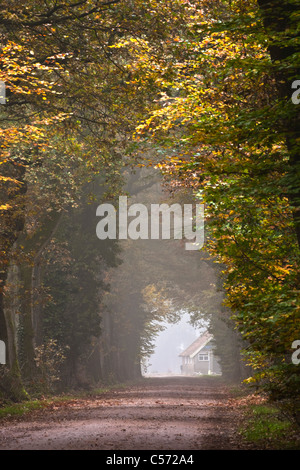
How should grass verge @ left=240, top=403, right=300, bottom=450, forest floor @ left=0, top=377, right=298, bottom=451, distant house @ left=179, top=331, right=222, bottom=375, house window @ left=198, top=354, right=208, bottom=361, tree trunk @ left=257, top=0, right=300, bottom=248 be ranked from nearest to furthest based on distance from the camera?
tree trunk @ left=257, top=0, right=300, bottom=248 < grass verge @ left=240, top=403, right=300, bottom=450 < forest floor @ left=0, top=377, right=298, bottom=451 < distant house @ left=179, top=331, right=222, bottom=375 < house window @ left=198, top=354, right=208, bottom=361

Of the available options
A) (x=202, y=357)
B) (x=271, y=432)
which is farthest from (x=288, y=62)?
(x=202, y=357)

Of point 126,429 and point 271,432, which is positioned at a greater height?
point 271,432

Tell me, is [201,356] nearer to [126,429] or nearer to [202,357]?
[202,357]

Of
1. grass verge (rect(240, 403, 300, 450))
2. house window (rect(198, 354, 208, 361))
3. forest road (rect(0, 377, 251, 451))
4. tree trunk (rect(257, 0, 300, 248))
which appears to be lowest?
house window (rect(198, 354, 208, 361))

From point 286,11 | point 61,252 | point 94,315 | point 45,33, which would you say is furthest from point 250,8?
point 94,315

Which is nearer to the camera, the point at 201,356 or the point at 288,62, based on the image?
the point at 288,62

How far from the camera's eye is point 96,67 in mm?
19812

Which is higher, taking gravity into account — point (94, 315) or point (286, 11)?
point (286, 11)

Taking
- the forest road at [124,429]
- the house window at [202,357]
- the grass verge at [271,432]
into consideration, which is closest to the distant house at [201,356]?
the house window at [202,357]

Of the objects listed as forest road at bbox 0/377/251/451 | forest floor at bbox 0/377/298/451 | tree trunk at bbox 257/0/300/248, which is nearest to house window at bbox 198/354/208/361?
forest floor at bbox 0/377/298/451

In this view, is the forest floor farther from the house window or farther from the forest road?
the house window

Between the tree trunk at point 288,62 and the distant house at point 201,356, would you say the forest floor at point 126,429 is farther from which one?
the distant house at point 201,356
